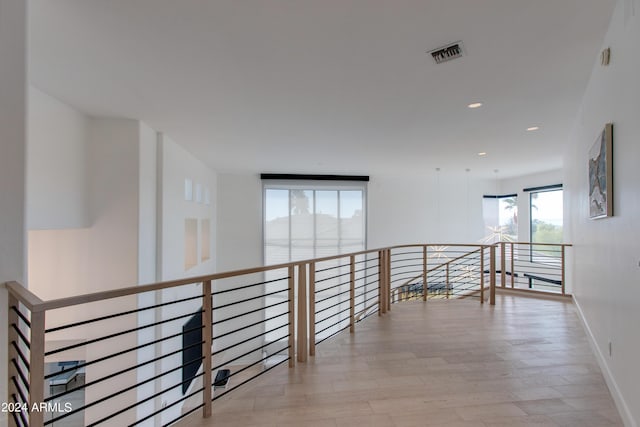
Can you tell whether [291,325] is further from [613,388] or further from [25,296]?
[613,388]

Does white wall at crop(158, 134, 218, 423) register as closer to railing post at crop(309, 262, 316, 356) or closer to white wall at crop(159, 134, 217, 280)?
white wall at crop(159, 134, 217, 280)

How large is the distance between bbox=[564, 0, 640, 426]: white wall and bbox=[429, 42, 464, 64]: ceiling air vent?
2.70 ft

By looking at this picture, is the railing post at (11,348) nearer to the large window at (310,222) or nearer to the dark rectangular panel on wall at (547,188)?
the large window at (310,222)

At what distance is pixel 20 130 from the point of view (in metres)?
1.61

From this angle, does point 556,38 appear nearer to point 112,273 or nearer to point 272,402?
point 272,402

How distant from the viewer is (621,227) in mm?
2020

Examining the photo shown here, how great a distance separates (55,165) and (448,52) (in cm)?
358

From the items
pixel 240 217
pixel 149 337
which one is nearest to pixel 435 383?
pixel 149 337

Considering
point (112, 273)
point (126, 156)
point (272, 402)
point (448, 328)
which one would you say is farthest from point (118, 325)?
point (448, 328)

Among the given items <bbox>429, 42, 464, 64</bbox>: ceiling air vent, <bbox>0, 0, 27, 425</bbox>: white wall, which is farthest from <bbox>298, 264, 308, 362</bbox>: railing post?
<bbox>429, 42, 464, 64</bbox>: ceiling air vent

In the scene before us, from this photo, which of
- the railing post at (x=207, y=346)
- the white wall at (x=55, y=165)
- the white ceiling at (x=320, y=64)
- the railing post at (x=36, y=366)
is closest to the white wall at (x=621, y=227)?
the white ceiling at (x=320, y=64)

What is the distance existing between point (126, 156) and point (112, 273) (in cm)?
131

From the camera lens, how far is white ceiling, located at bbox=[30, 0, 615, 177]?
1868 mm

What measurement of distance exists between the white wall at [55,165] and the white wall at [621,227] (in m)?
4.15
